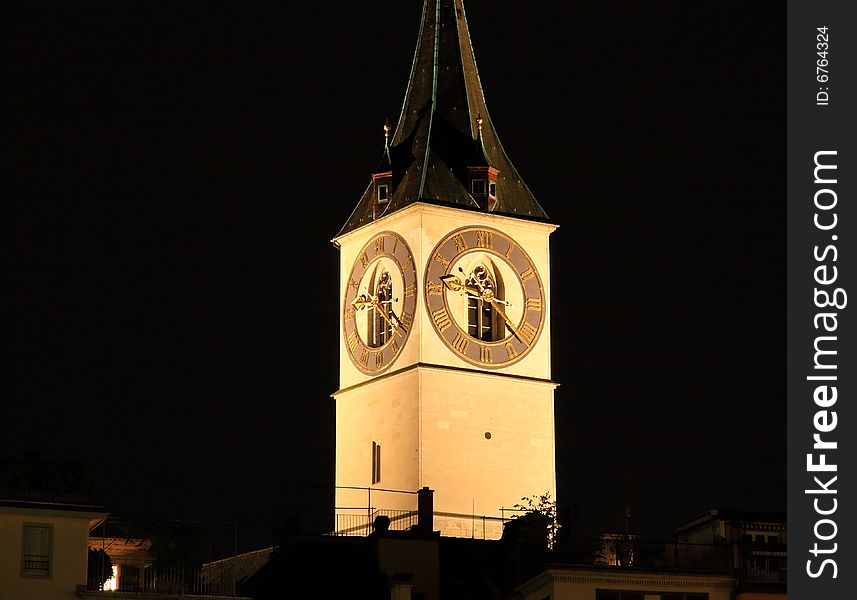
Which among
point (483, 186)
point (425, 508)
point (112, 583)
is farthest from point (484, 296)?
point (112, 583)

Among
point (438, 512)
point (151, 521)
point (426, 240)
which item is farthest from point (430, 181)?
point (151, 521)

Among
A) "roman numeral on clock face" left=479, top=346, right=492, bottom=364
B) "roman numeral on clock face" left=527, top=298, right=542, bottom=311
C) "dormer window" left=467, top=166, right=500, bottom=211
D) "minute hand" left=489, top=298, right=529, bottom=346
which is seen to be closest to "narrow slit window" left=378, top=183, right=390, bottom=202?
"dormer window" left=467, top=166, right=500, bottom=211

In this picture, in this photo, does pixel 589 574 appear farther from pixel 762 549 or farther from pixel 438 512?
pixel 438 512

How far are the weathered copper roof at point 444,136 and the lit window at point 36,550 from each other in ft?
118

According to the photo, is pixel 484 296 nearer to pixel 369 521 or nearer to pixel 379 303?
pixel 379 303

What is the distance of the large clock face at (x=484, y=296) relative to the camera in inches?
5300

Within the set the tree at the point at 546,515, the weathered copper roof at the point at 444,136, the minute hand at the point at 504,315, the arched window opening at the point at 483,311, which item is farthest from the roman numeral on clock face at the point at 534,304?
the tree at the point at 546,515

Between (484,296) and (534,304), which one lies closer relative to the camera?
(484,296)

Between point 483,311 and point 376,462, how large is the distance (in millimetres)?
6056

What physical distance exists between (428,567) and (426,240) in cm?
1803

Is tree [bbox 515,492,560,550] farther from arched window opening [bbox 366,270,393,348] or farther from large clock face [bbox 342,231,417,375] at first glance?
arched window opening [bbox 366,270,393,348]

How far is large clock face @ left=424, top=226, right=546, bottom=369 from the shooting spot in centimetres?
13462

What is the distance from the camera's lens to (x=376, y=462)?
13488 centimetres

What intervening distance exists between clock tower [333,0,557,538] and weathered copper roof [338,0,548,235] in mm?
47
